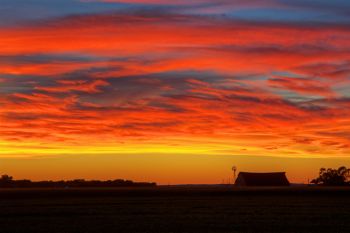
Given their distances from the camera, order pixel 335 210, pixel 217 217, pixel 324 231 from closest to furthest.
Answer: pixel 324 231
pixel 217 217
pixel 335 210

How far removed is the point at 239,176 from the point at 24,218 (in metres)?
124

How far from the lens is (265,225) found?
117 feet

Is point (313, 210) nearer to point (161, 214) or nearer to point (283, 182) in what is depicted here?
point (161, 214)

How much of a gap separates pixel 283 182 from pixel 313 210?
113 metres

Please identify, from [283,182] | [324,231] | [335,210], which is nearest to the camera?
Result: [324,231]

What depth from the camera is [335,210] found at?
155 feet

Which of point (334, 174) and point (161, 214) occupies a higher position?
point (334, 174)

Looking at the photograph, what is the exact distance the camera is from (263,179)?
517ft

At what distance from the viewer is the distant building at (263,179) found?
156m

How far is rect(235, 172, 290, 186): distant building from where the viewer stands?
156500 millimetres

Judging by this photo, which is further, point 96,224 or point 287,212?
point 287,212

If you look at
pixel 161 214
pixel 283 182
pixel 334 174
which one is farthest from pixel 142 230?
pixel 334 174

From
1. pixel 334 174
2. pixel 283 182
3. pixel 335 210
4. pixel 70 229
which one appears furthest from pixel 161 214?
pixel 334 174

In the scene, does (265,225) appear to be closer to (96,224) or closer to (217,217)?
(217,217)
